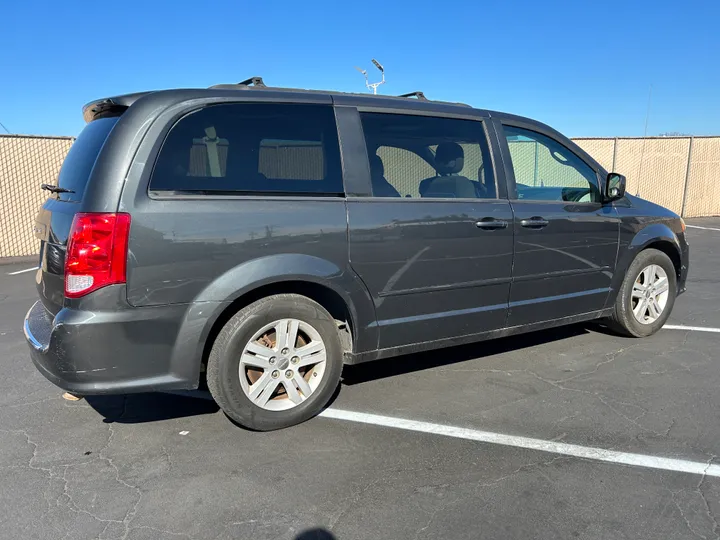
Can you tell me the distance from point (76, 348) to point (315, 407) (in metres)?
1.37

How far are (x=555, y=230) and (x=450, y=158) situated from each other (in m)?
0.96

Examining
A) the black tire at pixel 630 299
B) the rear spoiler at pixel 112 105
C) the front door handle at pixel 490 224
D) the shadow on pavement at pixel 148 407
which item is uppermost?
the rear spoiler at pixel 112 105

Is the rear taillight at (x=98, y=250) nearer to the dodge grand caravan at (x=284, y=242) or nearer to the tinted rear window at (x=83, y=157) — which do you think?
the dodge grand caravan at (x=284, y=242)

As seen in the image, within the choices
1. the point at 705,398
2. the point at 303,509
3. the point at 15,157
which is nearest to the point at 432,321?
the point at 303,509

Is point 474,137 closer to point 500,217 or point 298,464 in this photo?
point 500,217

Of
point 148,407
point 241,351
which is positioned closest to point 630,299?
point 241,351

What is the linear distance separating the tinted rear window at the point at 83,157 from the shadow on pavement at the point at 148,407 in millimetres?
1395

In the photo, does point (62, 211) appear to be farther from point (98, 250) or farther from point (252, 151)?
point (252, 151)

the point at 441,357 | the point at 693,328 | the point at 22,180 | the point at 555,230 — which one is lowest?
the point at 441,357

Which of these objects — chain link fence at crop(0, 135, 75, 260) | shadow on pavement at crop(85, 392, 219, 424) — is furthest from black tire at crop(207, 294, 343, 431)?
chain link fence at crop(0, 135, 75, 260)

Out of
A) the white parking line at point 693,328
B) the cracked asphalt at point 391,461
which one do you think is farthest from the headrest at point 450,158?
the white parking line at point 693,328

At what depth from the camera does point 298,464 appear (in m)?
2.91

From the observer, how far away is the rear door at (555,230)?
4043 millimetres

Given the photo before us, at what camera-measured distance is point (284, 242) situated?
3.10 meters
